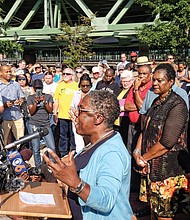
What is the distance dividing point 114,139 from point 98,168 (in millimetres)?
264

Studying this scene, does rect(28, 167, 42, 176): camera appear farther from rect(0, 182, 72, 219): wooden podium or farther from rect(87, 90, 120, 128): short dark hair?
rect(87, 90, 120, 128): short dark hair

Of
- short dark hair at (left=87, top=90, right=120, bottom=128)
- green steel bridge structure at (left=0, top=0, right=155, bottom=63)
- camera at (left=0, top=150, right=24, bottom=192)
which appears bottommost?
camera at (left=0, top=150, right=24, bottom=192)

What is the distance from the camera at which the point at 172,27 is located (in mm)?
14531

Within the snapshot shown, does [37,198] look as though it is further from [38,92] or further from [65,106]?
[65,106]

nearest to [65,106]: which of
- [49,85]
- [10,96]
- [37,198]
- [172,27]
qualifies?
[10,96]

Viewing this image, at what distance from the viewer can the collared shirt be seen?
23.1 feet

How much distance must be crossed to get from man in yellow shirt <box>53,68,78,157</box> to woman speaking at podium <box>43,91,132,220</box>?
16.1 feet

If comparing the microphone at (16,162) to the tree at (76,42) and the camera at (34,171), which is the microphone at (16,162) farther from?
the tree at (76,42)

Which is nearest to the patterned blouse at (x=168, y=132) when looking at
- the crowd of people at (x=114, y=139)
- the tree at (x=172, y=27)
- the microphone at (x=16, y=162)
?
the crowd of people at (x=114, y=139)

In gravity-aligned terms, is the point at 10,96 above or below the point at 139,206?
above

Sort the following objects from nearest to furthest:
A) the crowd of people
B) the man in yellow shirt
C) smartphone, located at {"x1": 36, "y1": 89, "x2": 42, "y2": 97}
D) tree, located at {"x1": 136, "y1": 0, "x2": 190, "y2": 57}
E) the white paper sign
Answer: the crowd of people → the white paper sign → smartphone, located at {"x1": 36, "y1": 89, "x2": 42, "y2": 97} → the man in yellow shirt → tree, located at {"x1": 136, "y1": 0, "x2": 190, "y2": 57}

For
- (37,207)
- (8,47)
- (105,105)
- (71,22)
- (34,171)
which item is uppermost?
(71,22)

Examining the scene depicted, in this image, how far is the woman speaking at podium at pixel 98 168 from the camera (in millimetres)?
2037

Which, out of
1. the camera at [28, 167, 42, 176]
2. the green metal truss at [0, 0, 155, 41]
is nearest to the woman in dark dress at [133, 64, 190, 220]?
the camera at [28, 167, 42, 176]
